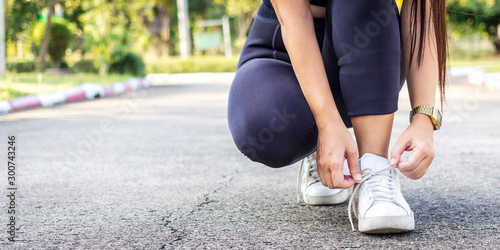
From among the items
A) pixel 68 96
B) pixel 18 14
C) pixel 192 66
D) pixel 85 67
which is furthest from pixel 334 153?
pixel 192 66

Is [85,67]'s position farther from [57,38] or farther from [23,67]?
[23,67]

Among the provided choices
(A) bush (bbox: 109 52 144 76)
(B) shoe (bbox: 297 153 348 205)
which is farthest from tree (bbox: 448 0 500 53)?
(B) shoe (bbox: 297 153 348 205)

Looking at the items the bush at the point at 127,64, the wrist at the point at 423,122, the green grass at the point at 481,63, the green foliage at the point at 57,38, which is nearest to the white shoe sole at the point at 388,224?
the wrist at the point at 423,122

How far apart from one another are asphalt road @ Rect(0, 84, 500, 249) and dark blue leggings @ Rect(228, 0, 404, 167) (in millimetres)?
264

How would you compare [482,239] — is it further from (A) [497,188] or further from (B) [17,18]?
(B) [17,18]

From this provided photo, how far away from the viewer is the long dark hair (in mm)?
1639

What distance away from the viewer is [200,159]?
3.11 m

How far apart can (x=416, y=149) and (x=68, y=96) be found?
740 cm

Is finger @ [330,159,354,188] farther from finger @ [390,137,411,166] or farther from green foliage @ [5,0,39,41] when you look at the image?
green foliage @ [5,0,39,41]

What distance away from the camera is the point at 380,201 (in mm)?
1488

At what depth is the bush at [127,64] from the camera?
1420 cm

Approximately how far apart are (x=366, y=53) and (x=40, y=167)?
6.57ft

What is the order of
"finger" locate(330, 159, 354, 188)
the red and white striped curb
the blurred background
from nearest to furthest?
"finger" locate(330, 159, 354, 188), the red and white striped curb, the blurred background

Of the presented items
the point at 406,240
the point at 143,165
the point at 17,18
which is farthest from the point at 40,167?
the point at 17,18
